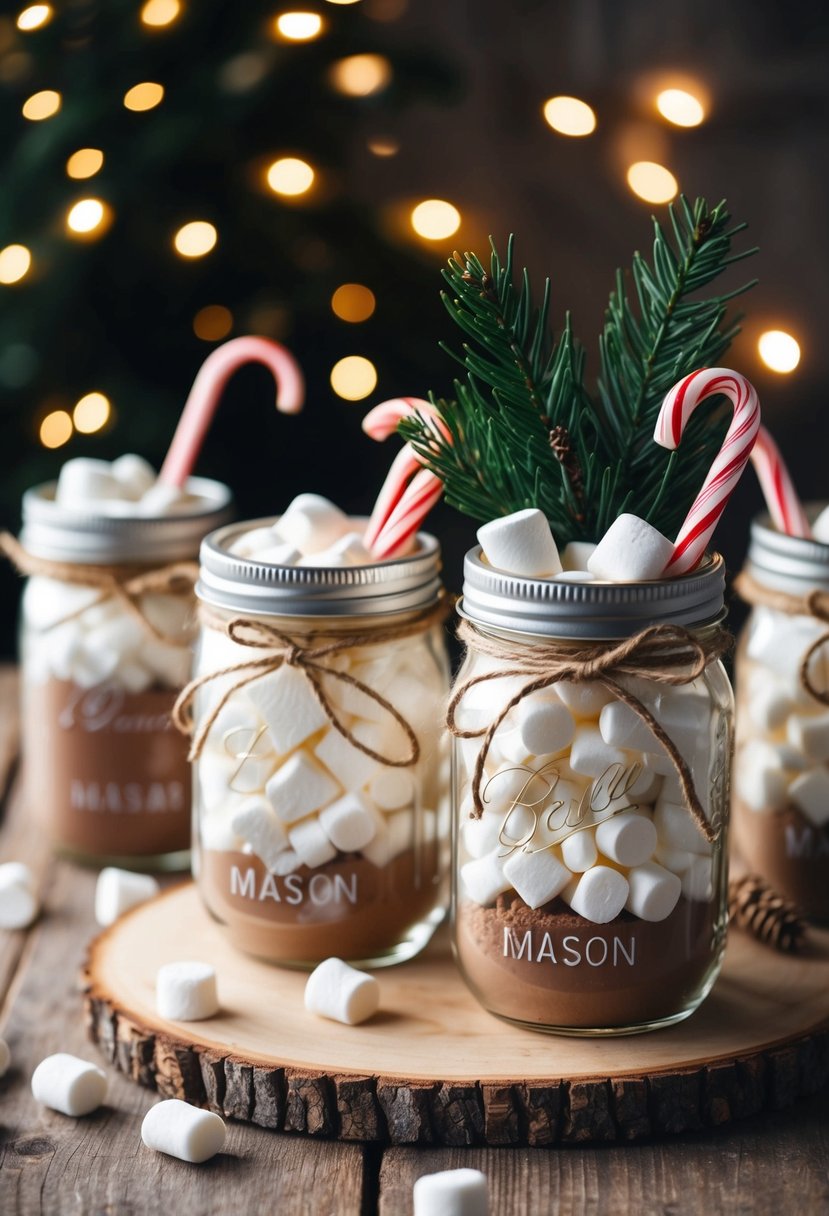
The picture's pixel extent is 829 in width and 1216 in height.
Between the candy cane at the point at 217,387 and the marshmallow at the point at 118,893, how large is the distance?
426mm

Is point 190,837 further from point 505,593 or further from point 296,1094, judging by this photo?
point 505,593

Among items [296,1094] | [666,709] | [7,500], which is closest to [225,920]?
[296,1094]

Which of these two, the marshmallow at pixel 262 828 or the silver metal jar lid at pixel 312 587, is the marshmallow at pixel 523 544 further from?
→ the marshmallow at pixel 262 828

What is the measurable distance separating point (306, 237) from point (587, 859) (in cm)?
108

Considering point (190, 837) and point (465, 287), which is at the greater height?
point (465, 287)

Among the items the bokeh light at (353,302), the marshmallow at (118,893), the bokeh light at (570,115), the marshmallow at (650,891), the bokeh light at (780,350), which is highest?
the bokeh light at (570,115)

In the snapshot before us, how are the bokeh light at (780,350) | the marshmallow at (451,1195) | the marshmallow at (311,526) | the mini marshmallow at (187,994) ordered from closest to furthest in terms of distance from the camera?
the marshmallow at (451,1195), the mini marshmallow at (187,994), the marshmallow at (311,526), the bokeh light at (780,350)

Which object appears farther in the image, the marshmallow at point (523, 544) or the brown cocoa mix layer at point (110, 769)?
the brown cocoa mix layer at point (110, 769)

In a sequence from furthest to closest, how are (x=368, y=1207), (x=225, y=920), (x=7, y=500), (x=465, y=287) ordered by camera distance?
(x=7, y=500), (x=225, y=920), (x=465, y=287), (x=368, y=1207)

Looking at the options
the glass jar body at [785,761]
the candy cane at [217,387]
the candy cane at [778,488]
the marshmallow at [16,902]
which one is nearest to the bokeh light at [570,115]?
the candy cane at [217,387]

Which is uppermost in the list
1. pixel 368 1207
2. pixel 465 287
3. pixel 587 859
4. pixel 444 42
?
pixel 444 42

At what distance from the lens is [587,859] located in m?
1.10

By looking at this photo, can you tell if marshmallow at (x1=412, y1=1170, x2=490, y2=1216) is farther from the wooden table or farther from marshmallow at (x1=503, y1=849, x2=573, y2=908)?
marshmallow at (x1=503, y1=849, x2=573, y2=908)

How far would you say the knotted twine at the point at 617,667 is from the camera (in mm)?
1079
